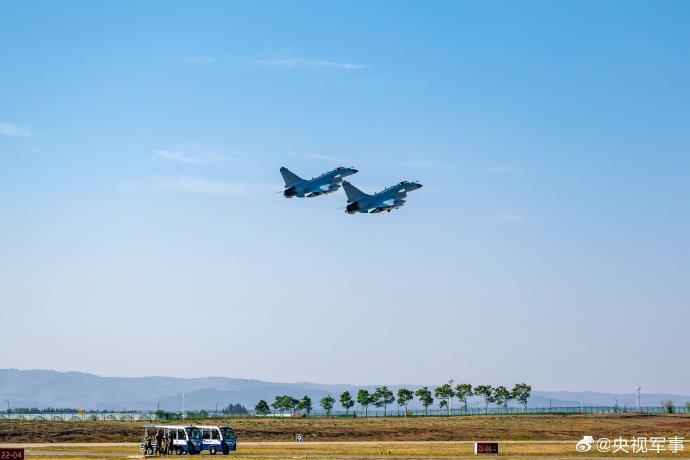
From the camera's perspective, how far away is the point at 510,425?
17650cm

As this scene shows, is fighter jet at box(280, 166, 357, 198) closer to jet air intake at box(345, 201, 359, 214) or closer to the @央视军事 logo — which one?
jet air intake at box(345, 201, 359, 214)

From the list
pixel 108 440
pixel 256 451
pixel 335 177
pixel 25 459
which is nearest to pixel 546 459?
pixel 256 451

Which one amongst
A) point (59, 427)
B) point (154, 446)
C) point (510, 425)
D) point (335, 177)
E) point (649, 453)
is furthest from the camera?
point (510, 425)

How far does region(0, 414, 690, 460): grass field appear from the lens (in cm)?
10212

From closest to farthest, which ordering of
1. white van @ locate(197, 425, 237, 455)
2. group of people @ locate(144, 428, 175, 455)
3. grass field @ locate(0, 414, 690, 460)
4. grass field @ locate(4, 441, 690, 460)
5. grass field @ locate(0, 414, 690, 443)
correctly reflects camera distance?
grass field @ locate(4, 441, 690, 460), grass field @ locate(0, 414, 690, 460), group of people @ locate(144, 428, 175, 455), white van @ locate(197, 425, 237, 455), grass field @ locate(0, 414, 690, 443)

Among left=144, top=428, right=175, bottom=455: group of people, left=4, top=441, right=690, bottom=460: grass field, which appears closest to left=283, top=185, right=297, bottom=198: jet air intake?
left=4, top=441, right=690, bottom=460: grass field

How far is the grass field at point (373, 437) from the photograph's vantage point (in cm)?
10212

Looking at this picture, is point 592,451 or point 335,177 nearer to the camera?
point 592,451

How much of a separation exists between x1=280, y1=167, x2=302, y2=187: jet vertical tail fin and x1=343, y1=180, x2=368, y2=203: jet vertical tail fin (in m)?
9.45

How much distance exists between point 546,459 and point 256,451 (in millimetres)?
35198

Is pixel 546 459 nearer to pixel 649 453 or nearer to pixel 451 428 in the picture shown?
pixel 649 453

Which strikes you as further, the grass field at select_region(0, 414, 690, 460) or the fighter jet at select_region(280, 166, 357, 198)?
the fighter jet at select_region(280, 166, 357, 198)

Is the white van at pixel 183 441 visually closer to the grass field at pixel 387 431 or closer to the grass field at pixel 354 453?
the grass field at pixel 354 453

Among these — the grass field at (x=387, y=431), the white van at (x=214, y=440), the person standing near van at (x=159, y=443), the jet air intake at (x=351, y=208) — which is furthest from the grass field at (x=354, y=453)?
the jet air intake at (x=351, y=208)
